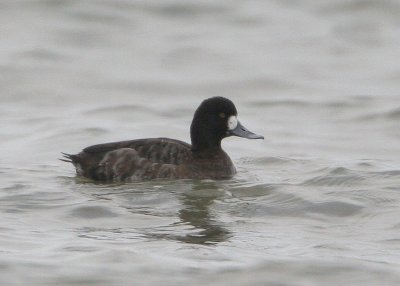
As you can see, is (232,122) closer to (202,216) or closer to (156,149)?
(156,149)

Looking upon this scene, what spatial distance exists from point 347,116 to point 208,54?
333 cm

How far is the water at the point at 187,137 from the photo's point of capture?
8.69 meters

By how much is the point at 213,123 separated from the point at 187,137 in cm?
234

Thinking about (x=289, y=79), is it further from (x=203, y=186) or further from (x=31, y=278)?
(x=31, y=278)

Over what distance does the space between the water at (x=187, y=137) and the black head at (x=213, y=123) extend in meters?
0.41

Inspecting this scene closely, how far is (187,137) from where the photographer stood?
47.4 ft

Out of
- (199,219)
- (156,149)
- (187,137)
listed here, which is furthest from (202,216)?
(187,137)

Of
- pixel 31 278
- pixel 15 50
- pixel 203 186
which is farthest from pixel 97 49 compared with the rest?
pixel 31 278

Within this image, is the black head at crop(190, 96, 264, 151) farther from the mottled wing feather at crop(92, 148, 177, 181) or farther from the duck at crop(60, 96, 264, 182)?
the mottled wing feather at crop(92, 148, 177, 181)

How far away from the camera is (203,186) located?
11.6 meters

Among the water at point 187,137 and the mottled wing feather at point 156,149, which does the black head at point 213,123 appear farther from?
the water at point 187,137

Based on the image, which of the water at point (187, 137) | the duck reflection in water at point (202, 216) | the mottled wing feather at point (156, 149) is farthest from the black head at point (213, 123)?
the duck reflection in water at point (202, 216)

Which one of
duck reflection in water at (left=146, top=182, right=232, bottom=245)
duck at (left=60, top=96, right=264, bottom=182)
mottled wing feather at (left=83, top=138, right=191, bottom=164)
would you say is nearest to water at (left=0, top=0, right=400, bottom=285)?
duck reflection in water at (left=146, top=182, right=232, bottom=245)

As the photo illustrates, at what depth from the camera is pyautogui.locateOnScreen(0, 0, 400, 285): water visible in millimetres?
8688
